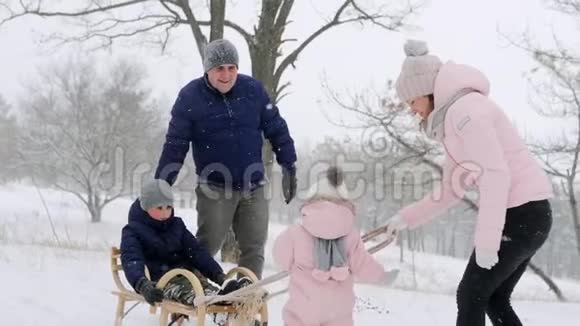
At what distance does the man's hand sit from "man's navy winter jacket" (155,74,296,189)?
5.96 feet

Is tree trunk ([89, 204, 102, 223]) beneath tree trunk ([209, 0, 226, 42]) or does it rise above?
beneath

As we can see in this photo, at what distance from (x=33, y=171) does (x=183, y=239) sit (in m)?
38.6

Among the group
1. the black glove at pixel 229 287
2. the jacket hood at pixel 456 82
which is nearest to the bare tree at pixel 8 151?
the black glove at pixel 229 287

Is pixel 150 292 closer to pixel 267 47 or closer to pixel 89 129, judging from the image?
pixel 267 47

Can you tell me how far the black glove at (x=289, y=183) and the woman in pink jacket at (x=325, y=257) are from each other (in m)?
1.12

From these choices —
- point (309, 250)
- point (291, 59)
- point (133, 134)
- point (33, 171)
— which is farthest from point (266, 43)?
point (33, 171)

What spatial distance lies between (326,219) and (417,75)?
0.71 metres

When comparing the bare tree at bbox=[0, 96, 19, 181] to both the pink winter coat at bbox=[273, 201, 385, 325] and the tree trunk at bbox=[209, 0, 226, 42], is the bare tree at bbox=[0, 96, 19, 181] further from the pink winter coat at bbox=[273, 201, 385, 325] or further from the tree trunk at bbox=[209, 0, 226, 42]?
the pink winter coat at bbox=[273, 201, 385, 325]

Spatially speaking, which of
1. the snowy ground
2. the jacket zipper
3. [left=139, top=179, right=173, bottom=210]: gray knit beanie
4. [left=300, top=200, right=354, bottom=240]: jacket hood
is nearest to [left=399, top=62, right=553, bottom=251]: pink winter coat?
[left=300, top=200, right=354, bottom=240]: jacket hood

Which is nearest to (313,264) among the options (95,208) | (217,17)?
(217,17)

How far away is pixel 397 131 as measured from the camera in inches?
565

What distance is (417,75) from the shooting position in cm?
256

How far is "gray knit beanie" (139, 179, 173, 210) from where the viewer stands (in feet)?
11.7

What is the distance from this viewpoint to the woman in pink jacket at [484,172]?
2264 millimetres
